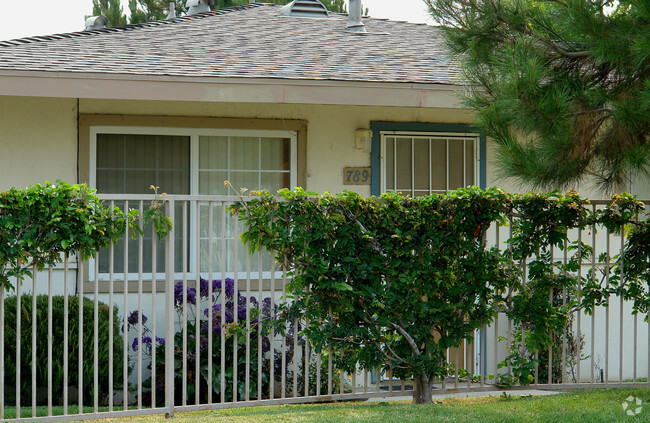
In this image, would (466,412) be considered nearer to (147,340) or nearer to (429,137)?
(147,340)

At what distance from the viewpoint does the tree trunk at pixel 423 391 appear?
20.4ft

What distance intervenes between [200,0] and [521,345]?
309 inches

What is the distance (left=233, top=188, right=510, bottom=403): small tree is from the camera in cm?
590

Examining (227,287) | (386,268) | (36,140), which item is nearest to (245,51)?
(36,140)

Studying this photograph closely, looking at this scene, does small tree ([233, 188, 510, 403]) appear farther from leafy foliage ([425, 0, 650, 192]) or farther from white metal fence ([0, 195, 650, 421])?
leafy foliage ([425, 0, 650, 192])

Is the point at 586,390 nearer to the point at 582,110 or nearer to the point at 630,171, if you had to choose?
the point at 630,171

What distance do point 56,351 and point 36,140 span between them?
2168 mm

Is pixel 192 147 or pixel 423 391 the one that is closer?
pixel 423 391

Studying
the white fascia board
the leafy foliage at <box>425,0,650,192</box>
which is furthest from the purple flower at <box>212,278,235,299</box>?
the leafy foliage at <box>425,0,650,192</box>

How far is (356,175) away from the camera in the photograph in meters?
8.23

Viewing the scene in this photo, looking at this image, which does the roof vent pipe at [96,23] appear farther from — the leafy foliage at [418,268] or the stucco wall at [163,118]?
the leafy foliage at [418,268]

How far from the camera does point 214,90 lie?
7.25 meters

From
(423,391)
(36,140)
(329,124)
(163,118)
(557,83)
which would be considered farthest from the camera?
(329,124)

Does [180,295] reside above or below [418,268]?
below
